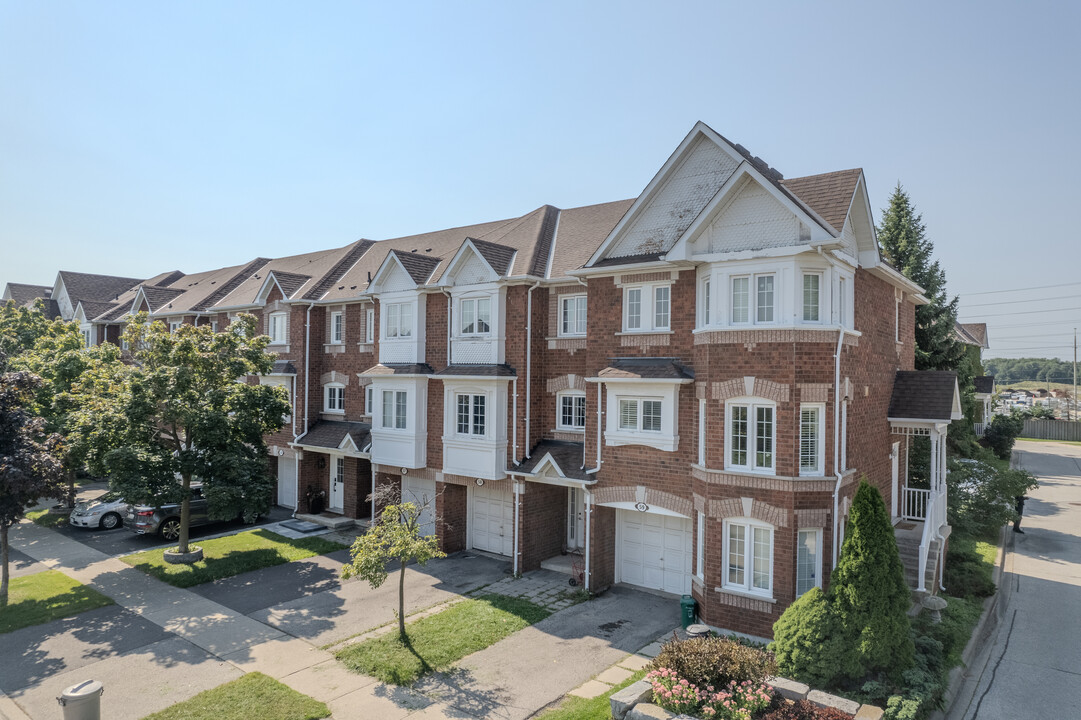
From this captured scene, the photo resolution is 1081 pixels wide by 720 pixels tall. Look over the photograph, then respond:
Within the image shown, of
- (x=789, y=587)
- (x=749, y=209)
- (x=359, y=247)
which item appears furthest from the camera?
(x=359, y=247)

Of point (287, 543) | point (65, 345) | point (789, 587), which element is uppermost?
point (65, 345)

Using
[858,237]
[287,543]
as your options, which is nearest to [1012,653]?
[858,237]

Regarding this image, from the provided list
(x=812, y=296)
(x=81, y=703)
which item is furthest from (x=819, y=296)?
(x=81, y=703)

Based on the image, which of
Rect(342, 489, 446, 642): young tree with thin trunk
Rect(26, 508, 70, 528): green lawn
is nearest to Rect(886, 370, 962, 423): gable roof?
Rect(342, 489, 446, 642): young tree with thin trunk

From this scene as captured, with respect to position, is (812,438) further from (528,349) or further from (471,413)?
(471,413)

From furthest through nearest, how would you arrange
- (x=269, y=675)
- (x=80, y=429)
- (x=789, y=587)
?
(x=80, y=429), (x=789, y=587), (x=269, y=675)

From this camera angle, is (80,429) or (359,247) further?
(359,247)

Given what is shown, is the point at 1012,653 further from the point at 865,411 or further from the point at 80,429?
the point at 80,429
